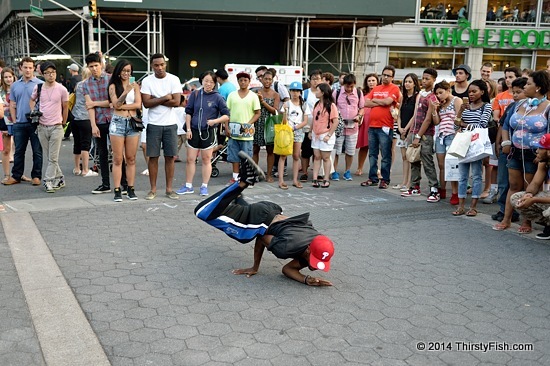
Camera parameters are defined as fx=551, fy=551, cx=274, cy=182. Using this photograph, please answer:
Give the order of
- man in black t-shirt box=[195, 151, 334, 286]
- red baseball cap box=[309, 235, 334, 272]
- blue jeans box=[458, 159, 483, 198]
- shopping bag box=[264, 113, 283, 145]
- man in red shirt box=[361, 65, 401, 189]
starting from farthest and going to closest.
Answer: shopping bag box=[264, 113, 283, 145], man in red shirt box=[361, 65, 401, 189], blue jeans box=[458, 159, 483, 198], man in black t-shirt box=[195, 151, 334, 286], red baseball cap box=[309, 235, 334, 272]

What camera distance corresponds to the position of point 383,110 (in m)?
9.45

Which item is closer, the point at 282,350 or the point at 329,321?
the point at 282,350

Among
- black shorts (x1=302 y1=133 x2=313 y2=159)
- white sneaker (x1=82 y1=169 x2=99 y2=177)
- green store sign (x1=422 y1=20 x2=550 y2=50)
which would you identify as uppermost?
green store sign (x1=422 y1=20 x2=550 y2=50)

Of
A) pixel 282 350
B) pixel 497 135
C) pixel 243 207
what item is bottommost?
pixel 282 350

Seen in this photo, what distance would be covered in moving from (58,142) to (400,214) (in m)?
5.42

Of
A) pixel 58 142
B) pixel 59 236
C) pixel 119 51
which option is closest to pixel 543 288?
pixel 59 236

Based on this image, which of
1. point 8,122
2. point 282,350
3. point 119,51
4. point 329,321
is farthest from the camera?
point 119,51

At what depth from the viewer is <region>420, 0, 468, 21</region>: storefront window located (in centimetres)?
3159

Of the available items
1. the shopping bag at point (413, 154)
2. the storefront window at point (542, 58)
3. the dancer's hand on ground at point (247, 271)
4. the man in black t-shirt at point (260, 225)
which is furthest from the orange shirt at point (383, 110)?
the storefront window at point (542, 58)

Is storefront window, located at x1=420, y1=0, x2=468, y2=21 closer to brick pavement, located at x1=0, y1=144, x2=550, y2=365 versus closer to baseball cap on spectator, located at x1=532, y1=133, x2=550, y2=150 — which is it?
brick pavement, located at x1=0, y1=144, x2=550, y2=365

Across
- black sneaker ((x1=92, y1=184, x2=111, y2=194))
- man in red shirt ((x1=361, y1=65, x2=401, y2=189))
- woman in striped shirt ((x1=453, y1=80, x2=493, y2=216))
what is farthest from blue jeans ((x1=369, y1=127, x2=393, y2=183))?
black sneaker ((x1=92, y1=184, x2=111, y2=194))

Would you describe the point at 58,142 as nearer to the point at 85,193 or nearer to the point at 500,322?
the point at 85,193

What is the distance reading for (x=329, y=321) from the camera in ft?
13.8

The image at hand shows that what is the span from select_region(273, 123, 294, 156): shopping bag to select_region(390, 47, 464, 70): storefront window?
24.1m
